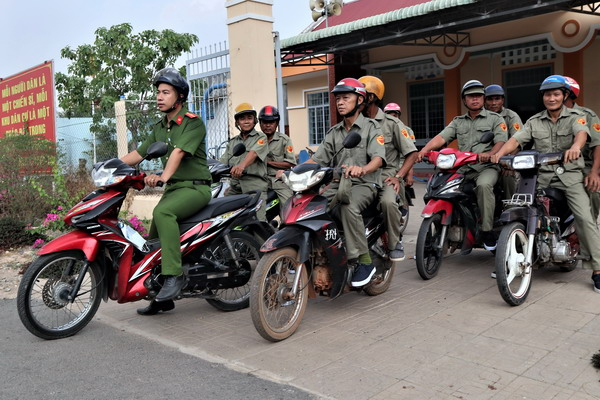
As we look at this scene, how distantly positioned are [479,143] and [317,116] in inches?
577

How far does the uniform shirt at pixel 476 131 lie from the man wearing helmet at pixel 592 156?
76cm

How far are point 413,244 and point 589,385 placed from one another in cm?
457

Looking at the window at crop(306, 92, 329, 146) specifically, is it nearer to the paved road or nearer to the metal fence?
the metal fence

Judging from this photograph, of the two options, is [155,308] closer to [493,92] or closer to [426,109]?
[493,92]

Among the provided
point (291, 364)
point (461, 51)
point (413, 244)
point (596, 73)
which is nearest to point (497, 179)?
point (413, 244)

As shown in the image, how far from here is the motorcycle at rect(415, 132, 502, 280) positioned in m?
5.81

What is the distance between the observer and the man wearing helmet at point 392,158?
5.11 m

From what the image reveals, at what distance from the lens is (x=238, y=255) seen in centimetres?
505

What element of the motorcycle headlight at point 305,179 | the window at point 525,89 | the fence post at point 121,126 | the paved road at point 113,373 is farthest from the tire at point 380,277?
the window at point 525,89

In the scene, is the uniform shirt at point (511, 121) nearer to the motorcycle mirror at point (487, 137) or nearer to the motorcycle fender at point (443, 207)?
the motorcycle mirror at point (487, 137)

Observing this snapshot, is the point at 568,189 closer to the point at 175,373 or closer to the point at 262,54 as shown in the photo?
the point at 175,373

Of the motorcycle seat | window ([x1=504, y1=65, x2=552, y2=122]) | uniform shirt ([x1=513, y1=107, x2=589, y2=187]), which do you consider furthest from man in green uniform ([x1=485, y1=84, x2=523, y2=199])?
window ([x1=504, y1=65, x2=552, y2=122])

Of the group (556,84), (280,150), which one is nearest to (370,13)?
(280,150)

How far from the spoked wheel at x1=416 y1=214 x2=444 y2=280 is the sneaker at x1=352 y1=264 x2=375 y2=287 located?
1.04m
